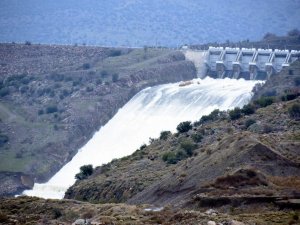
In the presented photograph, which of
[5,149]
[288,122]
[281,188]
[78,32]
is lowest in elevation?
[281,188]

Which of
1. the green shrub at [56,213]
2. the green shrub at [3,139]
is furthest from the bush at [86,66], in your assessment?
the green shrub at [56,213]

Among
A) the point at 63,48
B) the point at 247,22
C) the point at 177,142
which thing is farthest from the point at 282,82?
the point at 247,22

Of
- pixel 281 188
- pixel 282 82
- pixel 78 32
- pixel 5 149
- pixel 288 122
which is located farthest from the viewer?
pixel 78 32

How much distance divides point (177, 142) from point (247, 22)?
139017 millimetres

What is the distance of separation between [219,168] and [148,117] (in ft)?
190

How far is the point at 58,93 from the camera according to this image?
350ft

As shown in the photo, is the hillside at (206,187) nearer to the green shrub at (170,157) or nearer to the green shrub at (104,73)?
the green shrub at (170,157)

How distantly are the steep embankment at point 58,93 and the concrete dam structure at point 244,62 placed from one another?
10.7ft

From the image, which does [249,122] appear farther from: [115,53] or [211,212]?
[115,53]

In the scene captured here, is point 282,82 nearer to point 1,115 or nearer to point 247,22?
point 1,115

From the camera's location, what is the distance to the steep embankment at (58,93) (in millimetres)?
86688

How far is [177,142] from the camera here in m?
52.8

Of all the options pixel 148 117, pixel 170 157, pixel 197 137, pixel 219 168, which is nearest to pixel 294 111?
pixel 197 137

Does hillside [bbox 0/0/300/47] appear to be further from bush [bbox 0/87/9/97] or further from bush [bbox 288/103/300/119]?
bush [bbox 288/103/300/119]
